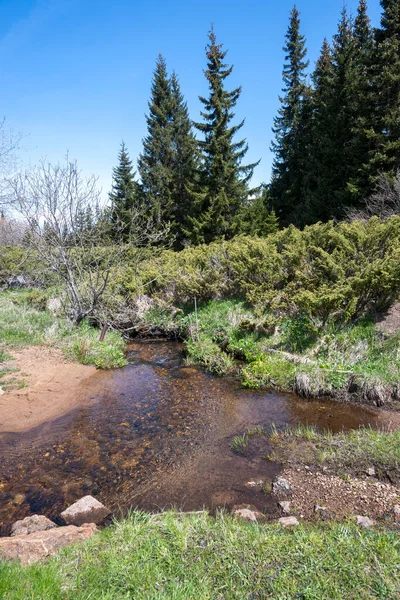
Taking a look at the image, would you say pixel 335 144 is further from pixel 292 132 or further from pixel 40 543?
pixel 40 543

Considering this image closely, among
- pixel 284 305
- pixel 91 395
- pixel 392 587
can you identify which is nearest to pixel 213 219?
pixel 284 305

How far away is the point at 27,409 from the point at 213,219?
1692 cm

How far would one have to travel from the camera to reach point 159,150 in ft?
88.5

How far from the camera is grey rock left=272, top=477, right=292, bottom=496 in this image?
388cm

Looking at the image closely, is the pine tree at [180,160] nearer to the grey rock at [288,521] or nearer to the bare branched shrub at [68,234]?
the bare branched shrub at [68,234]

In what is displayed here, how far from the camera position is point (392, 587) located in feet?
7.24

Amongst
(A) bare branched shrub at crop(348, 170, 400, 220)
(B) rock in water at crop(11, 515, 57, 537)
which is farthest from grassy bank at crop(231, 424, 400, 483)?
(A) bare branched shrub at crop(348, 170, 400, 220)

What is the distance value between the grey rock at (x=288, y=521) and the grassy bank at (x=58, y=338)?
241 inches

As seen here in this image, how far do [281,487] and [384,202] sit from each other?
13425 millimetres

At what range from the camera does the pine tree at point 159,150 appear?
25922 millimetres

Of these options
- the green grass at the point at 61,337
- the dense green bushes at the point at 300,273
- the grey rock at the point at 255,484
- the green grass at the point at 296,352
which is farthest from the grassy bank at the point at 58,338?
the grey rock at the point at 255,484

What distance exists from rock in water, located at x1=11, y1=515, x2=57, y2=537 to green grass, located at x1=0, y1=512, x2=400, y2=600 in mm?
882

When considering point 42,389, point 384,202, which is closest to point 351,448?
point 42,389

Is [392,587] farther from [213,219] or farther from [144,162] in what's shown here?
[144,162]
